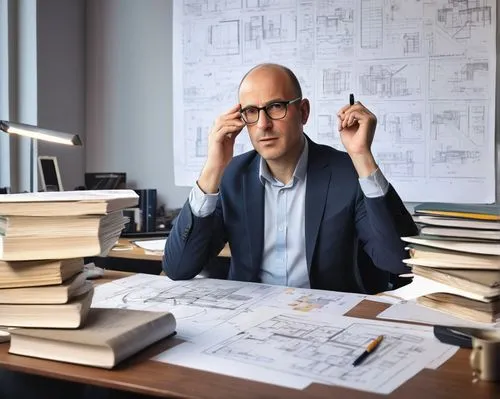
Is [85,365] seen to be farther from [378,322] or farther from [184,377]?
[378,322]

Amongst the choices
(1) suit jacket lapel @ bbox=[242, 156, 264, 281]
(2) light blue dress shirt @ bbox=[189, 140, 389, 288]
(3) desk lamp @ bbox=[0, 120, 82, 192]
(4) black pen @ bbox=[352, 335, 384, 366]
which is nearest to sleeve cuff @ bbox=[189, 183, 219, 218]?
(2) light blue dress shirt @ bbox=[189, 140, 389, 288]

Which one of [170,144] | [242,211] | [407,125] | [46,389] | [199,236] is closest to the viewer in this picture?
[46,389]

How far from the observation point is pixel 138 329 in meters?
1.00

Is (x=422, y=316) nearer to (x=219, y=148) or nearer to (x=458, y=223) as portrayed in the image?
(x=458, y=223)

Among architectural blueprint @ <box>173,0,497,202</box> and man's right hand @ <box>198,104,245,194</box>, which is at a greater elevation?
architectural blueprint @ <box>173,0,497,202</box>

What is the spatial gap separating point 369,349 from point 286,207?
0.87 meters

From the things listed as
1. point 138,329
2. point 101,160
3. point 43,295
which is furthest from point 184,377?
point 101,160

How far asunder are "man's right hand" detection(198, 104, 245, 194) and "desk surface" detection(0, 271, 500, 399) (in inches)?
A: 30.7

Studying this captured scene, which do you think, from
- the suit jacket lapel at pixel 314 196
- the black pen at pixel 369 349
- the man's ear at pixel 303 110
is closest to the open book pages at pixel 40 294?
the black pen at pixel 369 349

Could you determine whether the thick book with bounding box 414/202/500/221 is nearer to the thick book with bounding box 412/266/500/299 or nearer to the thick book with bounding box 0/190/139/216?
the thick book with bounding box 412/266/500/299

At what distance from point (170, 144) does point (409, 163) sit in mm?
1159

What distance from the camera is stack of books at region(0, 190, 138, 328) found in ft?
3.29

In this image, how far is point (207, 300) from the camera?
1385 mm

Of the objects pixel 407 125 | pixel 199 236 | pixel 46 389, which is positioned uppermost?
pixel 407 125
